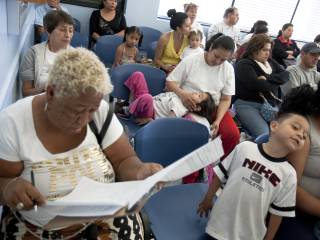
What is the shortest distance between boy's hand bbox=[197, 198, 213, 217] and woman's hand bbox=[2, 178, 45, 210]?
926 mm

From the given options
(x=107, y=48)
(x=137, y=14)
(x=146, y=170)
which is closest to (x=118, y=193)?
(x=146, y=170)

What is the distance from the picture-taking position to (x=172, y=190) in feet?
6.06

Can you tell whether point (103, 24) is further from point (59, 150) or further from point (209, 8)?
point (59, 150)

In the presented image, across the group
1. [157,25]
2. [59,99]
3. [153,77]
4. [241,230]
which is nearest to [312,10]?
[157,25]

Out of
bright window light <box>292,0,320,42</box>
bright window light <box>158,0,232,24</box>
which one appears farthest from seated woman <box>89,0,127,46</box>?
bright window light <box>292,0,320,42</box>

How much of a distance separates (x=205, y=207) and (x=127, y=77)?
1416 mm

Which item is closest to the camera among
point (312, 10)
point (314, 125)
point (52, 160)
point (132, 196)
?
point (132, 196)

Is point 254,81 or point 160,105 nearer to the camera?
point 160,105

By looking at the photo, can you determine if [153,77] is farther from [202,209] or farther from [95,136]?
[95,136]

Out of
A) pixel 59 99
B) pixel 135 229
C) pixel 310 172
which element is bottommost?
pixel 135 229

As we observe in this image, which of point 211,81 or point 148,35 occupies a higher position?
point 211,81

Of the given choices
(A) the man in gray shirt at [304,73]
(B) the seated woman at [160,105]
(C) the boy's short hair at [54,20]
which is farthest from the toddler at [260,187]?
(A) the man in gray shirt at [304,73]

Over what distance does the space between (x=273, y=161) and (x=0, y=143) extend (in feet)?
3.74

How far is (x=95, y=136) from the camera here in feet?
4.13
